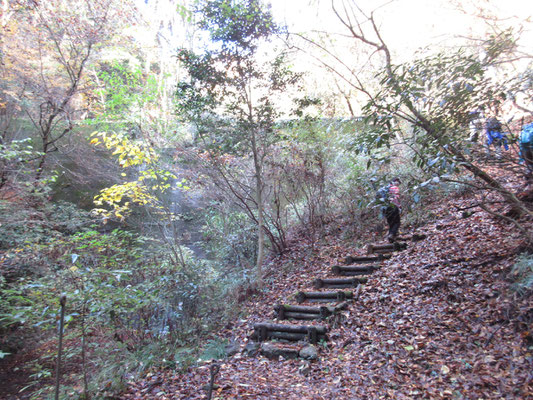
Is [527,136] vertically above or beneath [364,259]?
above

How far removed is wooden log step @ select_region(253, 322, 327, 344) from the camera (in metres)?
5.16

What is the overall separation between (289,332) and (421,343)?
222cm

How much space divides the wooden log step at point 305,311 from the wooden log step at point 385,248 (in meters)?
2.35

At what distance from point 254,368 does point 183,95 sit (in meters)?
6.25

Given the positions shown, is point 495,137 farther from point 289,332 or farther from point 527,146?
point 289,332

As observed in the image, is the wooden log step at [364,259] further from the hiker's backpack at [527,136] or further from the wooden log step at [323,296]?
the hiker's backpack at [527,136]

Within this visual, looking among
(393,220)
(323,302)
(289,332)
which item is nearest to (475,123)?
(393,220)

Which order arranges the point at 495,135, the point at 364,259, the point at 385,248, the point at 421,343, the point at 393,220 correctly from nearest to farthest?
the point at 421,343
the point at 495,135
the point at 364,259
the point at 385,248
the point at 393,220

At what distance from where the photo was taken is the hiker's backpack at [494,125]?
3.95 m

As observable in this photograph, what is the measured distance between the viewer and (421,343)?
405cm

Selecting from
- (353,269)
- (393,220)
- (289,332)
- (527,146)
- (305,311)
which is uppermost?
(527,146)

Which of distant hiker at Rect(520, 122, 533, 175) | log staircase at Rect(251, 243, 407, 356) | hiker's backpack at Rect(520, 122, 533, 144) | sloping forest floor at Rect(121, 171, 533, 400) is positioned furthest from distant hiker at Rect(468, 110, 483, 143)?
log staircase at Rect(251, 243, 407, 356)

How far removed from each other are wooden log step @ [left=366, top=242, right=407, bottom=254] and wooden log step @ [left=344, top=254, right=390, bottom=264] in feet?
1.14

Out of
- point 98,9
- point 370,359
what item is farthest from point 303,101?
point 98,9
